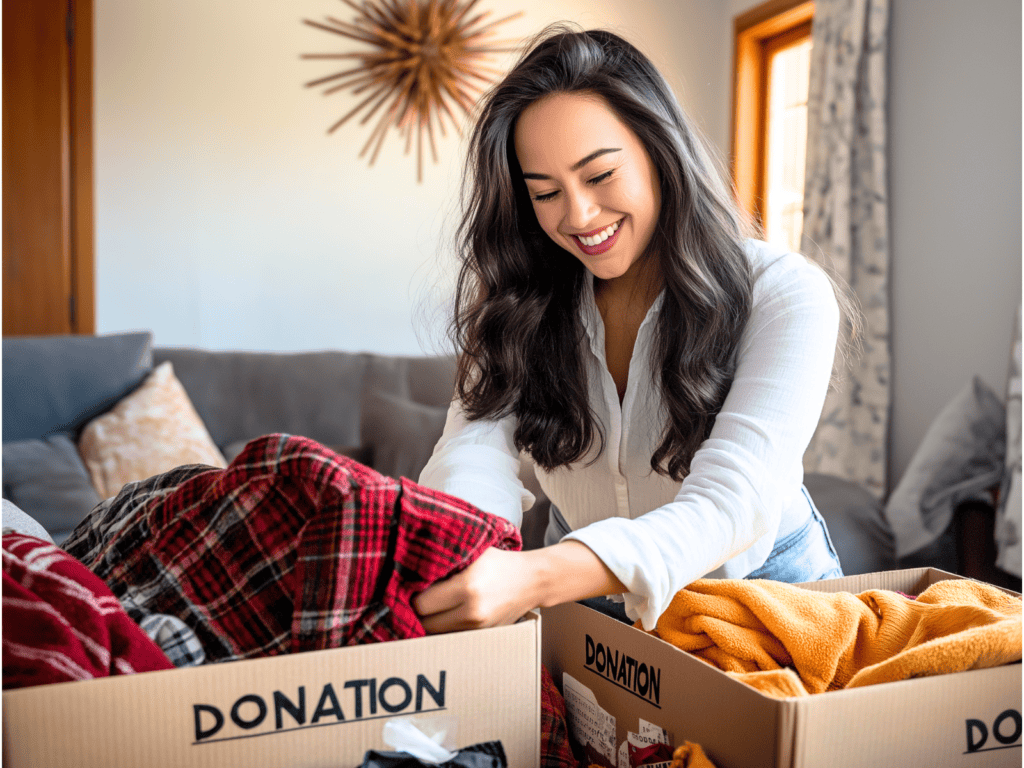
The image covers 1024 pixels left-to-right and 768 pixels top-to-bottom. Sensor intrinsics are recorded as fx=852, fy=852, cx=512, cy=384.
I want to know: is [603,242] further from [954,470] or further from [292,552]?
[954,470]

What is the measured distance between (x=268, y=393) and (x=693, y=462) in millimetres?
2199

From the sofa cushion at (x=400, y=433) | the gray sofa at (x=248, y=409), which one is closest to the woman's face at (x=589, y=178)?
the gray sofa at (x=248, y=409)

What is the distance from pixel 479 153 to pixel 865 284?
2.10m

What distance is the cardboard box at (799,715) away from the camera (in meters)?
0.50

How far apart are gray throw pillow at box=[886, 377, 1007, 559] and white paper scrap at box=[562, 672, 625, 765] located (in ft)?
6.11

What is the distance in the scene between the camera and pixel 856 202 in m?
2.88

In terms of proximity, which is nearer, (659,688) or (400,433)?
(659,688)

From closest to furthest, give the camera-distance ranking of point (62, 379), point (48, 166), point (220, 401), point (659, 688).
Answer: point (659, 688) < point (62, 379) < point (220, 401) < point (48, 166)

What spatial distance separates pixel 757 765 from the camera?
51 cm

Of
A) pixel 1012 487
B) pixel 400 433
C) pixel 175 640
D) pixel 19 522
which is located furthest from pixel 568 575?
pixel 1012 487

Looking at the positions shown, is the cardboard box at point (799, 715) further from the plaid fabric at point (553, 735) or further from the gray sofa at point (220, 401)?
the gray sofa at point (220, 401)

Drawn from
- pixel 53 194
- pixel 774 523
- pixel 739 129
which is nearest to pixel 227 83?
pixel 53 194

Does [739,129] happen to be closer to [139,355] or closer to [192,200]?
[192,200]

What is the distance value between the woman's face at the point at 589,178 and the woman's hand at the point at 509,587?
0.49m
